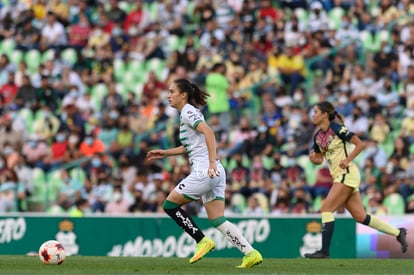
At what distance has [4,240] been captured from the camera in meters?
20.1

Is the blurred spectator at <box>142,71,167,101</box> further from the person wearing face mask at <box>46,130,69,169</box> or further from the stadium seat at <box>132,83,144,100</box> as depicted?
the person wearing face mask at <box>46,130,69,169</box>

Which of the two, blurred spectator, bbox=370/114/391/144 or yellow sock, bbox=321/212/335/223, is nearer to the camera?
yellow sock, bbox=321/212/335/223

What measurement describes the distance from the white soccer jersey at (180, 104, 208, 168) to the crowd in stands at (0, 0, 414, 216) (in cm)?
773

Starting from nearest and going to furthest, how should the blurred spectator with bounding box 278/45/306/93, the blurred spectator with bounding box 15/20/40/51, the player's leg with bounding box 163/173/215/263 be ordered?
the player's leg with bounding box 163/173/215/263, the blurred spectator with bounding box 278/45/306/93, the blurred spectator with bounding box 15/20/40/51

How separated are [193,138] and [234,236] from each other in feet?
4.04

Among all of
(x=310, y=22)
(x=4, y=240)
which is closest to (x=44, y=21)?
(x=310, y=22)

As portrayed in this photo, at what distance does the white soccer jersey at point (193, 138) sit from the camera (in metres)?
13.5

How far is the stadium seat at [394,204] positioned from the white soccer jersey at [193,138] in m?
8.22

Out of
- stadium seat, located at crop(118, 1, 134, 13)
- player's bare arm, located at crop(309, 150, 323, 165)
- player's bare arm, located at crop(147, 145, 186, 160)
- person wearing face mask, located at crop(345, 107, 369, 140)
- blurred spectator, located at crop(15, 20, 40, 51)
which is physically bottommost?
player's bare arm, located at crop(309, 150, 323, 165)

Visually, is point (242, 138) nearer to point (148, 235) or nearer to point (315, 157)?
point (148, 235)

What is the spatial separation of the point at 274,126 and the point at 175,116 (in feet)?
7.53

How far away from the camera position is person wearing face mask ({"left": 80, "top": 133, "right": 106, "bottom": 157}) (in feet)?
81.0

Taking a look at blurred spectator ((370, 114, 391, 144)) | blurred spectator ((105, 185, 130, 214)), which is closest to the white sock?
blurred spectator ((105, 185, 130, 214))

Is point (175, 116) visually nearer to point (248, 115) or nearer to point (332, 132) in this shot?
point (248, 115)
